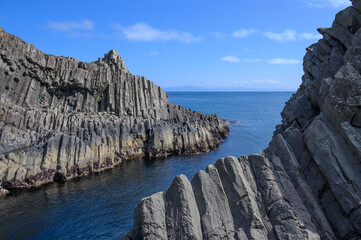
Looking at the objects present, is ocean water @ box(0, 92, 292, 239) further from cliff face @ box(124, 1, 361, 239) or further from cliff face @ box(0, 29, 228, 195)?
cliff face @ box(124, 1, 361, 239)

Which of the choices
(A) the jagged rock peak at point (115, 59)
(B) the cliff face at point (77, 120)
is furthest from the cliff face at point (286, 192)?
(A) the jagged rock peak at point (115, 59)

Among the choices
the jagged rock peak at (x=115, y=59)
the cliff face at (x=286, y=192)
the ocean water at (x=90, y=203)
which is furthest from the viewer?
the jagged rock peak at (x=115, y=59)

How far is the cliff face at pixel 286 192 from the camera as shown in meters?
13.4

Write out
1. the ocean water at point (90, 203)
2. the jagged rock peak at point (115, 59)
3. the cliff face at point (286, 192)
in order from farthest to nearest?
1. the jagged rock peak at point (115, 59)
2. the ocean water at point (90, 203)
3. the cliff face at point (286, 192)

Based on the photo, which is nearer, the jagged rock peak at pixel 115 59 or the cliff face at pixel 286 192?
the cliff face at pixel 286 192

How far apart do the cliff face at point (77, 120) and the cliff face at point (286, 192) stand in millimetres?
30311

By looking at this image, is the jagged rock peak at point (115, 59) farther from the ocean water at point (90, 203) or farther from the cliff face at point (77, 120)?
the ocean water at point (90, 203)

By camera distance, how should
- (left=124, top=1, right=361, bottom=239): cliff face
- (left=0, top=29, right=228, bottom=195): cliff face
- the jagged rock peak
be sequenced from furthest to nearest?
the jagged rock peak < (left=0, top=29, right=228, bottom=195): cliff face < (left=124, top=1, right=361, bottom=239): cliff face

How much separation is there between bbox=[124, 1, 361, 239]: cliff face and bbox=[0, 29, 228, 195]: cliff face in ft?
99.4

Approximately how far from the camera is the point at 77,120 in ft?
177

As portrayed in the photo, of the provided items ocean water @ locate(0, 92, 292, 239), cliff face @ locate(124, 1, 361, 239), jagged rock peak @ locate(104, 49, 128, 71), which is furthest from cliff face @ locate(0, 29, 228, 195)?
cliff face @ locate(124, 1, 361, 239)

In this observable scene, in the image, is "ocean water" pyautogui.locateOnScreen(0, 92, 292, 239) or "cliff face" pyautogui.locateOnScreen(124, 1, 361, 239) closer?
"cliff face" pyautogui.locateOnScreen(124, 1, 361, 239)

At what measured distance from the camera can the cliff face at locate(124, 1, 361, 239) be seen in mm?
13414

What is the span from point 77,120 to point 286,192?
156ft
